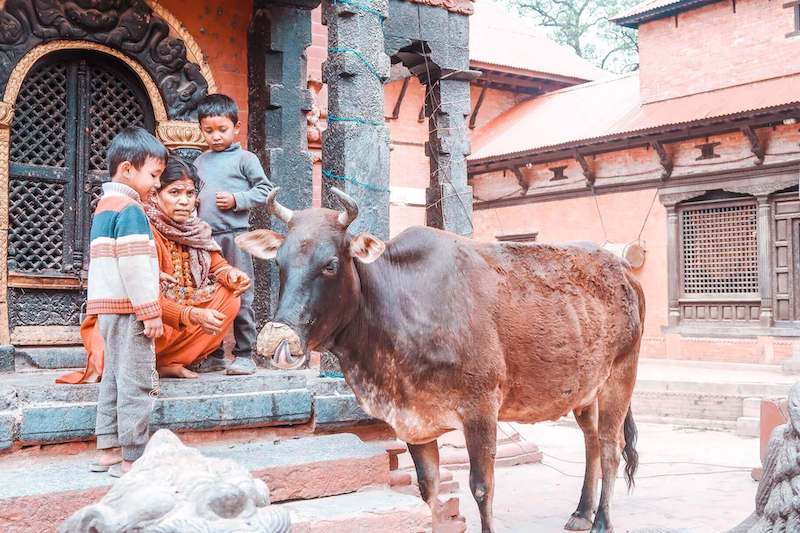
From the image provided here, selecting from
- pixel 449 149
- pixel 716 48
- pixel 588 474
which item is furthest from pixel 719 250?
pixel 588 474

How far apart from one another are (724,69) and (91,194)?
47.7 ft

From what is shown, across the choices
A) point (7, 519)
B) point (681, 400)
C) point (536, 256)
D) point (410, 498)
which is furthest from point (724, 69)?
point (7, 519)

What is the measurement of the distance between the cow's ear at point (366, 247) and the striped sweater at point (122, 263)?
100 centimetres

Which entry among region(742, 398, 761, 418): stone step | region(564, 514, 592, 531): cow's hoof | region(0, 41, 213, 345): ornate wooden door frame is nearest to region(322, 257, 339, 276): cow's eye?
region(564, 514, 592, 531): cow's hoof

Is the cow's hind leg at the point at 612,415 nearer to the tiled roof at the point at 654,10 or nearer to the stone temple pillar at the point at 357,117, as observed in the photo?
the stone temple pillar at the point at 357,117

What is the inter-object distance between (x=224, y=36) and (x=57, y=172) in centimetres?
184

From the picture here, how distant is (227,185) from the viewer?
568 cm

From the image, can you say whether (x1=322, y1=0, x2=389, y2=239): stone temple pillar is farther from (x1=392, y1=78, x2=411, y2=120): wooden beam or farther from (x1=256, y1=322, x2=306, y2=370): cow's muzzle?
(x1=392, y1=78, x2=411, y2=120): wooden beam

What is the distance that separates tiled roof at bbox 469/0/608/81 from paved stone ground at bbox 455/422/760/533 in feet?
41.5

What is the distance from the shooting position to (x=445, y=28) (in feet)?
24.7

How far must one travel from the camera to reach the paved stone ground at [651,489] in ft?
19.7

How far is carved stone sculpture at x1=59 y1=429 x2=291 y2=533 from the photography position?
2109 mm

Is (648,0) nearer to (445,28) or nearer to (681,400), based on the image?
(681,400)

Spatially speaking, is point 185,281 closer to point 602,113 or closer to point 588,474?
point 588,474
